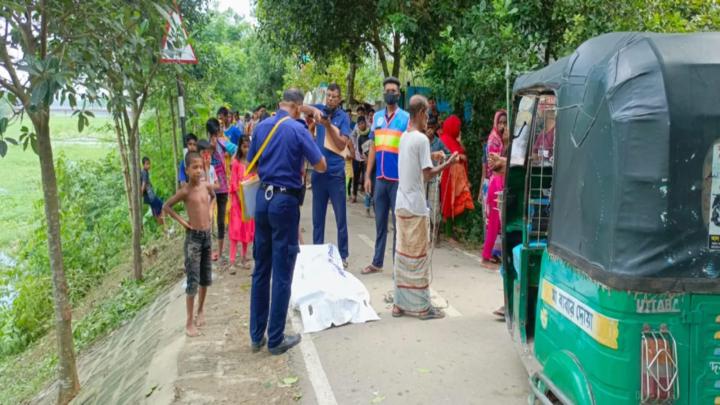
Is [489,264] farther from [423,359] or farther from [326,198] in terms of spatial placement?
[423,359]

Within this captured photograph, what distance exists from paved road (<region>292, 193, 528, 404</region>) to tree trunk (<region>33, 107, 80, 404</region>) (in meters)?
2.45

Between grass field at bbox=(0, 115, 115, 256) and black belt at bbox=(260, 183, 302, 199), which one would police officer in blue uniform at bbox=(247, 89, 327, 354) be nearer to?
black belt at bbox=(260, 183, 302, 199)

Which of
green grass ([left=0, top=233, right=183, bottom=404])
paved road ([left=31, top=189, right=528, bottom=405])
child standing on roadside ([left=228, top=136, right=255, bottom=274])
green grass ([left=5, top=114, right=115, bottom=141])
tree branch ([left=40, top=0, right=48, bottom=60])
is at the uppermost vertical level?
tree branch ([left=40, top=0, right=48, bottom=60])

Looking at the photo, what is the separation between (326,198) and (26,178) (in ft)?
91.7

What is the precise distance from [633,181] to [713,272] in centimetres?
52

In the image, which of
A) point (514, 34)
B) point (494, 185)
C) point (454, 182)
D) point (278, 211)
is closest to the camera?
point (278, 211)

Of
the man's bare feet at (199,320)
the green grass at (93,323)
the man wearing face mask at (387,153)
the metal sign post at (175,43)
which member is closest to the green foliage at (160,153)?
the green grass at (93,323)

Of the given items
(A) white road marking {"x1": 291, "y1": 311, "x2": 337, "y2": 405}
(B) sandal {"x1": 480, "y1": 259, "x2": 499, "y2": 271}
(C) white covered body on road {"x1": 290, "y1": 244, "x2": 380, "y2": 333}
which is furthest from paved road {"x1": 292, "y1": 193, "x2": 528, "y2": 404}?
(B) sandal {"x1": 480, "y1": 259, "x2": 499, "y2": 271}

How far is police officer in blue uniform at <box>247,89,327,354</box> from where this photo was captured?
15.7ft

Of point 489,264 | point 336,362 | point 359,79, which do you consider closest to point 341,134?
point 489,264

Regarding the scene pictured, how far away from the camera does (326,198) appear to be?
23.4ft

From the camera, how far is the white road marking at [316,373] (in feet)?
13.8

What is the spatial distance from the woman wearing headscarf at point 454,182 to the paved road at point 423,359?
9.28 ft

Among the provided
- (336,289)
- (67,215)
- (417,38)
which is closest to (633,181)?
(336,289)
